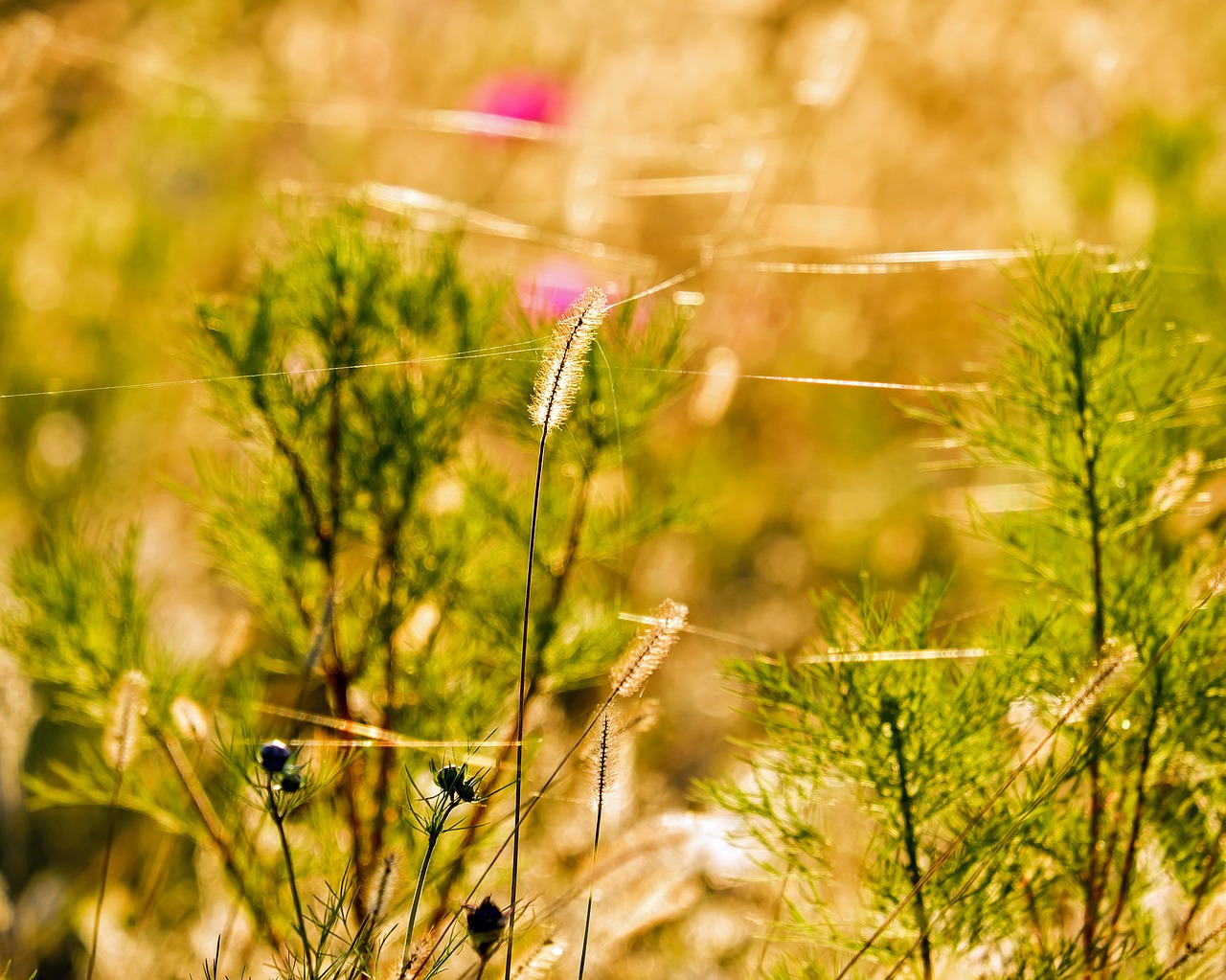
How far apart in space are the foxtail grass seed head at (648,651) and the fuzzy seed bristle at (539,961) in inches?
2.5

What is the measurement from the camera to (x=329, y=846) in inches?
15.0

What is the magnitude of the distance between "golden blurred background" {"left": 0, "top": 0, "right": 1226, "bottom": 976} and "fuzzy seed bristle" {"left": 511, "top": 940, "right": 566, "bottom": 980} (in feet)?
→ 1.10

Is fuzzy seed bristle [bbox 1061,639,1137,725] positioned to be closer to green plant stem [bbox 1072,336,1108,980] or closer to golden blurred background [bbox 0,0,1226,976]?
green plant stem [bbox 1072,336,1108,980]

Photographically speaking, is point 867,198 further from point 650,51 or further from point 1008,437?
point 1008,437

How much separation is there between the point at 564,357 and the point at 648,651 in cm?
8

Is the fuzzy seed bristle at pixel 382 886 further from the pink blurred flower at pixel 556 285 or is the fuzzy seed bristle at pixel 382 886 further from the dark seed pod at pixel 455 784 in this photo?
the pink blurred flower at pixel 556 285

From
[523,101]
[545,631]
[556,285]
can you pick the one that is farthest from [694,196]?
[545,631]

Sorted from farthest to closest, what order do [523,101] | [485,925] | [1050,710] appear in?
[523,101]
[1050,710]
[485,925]

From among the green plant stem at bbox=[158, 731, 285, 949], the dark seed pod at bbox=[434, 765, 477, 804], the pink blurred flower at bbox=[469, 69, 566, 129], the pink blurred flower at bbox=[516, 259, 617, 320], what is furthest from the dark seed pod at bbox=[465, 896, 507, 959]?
the pink blurred flower at bbox=[469, 69, 566, 129]

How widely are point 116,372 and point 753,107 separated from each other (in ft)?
2.61

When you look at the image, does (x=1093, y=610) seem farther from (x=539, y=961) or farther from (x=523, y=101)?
(x=523, y=101)

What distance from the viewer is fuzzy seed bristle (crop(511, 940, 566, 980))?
0.25 meters

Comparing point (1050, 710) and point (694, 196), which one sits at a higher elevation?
point (694, 196)

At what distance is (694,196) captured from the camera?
47.6 inches
